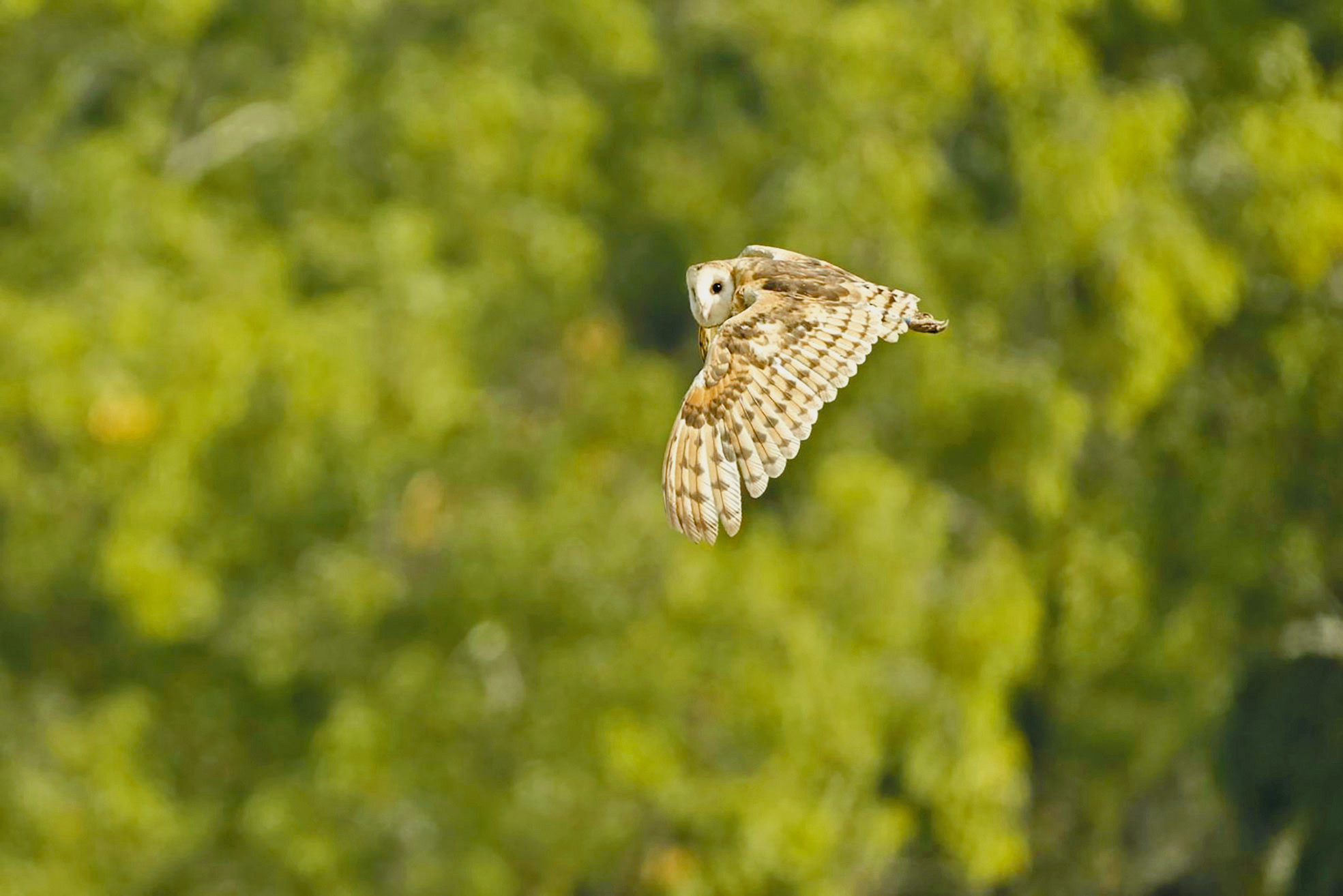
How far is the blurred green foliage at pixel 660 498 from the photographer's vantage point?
12.4 meters

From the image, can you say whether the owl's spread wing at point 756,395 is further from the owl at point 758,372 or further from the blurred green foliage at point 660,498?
the blurred green foliage at point 660,498

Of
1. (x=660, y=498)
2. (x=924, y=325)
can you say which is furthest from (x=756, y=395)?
(x=660, y=498)

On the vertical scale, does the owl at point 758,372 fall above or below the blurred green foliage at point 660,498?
above

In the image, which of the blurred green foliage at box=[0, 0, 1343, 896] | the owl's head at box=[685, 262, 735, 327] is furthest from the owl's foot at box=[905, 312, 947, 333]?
the blurred green foliage at box=[0, 0, 1343, 896]

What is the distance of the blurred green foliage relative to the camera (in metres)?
12.4

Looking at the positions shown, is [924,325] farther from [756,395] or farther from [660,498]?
[660,498]

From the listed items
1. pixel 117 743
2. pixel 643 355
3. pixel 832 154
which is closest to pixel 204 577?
pixel 117 743

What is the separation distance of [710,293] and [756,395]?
383 mm

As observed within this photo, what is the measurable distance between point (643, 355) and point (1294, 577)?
132 inches

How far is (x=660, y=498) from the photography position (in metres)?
12.3

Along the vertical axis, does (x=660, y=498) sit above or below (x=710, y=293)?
below

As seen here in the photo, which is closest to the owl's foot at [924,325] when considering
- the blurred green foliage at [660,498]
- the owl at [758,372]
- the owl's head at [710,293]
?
the owl at [758,372]

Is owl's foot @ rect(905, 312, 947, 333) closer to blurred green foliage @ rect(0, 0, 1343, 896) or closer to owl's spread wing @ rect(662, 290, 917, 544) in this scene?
owl's spread wing @ rect(662, 290, 917, 544)

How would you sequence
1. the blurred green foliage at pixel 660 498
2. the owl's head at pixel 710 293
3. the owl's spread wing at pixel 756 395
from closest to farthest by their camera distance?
the owl's spread wing at pixel 756 395
the owl's head at pixel 710 293
the blurred green foliage at pixel 660 498
